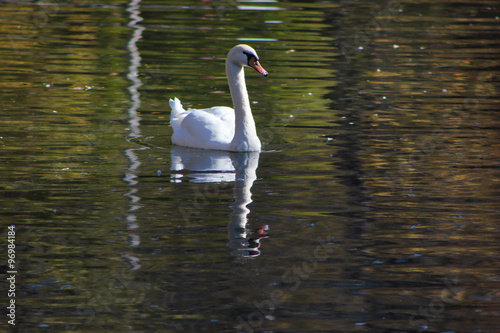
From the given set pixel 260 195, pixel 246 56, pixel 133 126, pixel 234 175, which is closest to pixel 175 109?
pixel 133 126

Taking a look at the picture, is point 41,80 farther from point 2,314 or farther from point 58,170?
point 2,314

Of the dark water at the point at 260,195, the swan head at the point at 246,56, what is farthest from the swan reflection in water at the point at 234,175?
the swan head at the point at 246,56

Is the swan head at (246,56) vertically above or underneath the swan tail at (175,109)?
above

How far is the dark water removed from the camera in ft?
22.8

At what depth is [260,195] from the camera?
9906mm

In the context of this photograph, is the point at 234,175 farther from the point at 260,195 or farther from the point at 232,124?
the point at 232,124

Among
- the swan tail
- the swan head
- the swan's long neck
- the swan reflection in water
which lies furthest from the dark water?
the swan head

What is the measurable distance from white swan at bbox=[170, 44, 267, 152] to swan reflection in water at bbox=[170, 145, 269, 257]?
10cm

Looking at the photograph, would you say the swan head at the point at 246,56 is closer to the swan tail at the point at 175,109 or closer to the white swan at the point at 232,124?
the white swan at the point at 232,124

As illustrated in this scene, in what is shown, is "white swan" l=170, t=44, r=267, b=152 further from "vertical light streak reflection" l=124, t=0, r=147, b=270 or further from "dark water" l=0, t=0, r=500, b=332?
"vertical light streak reflection" l=124, t=0, r=147, b=270

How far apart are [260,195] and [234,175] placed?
100 cm

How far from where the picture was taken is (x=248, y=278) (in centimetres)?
738

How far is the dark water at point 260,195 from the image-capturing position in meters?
6.94

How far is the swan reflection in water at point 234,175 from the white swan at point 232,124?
0.10m
